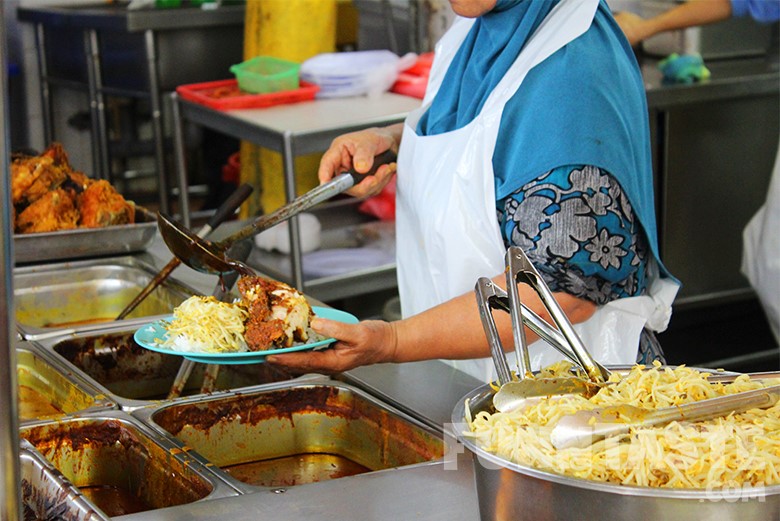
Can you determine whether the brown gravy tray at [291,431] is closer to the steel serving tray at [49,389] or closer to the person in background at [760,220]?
the steel serving tray at [49,389]

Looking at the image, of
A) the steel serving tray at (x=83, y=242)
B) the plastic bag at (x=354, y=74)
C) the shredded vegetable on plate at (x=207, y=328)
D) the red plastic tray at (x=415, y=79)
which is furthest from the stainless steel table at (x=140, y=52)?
the shredded vegetable on plate at (x=207, y=328)

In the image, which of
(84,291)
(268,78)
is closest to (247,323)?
(84,291)

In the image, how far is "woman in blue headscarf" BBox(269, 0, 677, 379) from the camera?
1.62 m

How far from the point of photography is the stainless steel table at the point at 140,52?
535 centimetres

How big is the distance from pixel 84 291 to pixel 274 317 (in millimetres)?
1026

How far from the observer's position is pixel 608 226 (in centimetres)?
164

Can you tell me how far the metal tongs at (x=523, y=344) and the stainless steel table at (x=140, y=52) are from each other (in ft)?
14.7

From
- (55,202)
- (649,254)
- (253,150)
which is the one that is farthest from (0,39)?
(253,150)

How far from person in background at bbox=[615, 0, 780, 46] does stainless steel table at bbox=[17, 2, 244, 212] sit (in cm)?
232

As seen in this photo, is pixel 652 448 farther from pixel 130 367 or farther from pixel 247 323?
pixel 130 367

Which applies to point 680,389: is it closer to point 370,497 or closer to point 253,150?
point 370,497

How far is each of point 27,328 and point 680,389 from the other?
1438mm

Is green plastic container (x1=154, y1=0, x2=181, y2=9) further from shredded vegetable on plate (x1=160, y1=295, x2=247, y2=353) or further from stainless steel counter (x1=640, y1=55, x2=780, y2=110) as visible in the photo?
shredded vegetable on plate (x1=160, y1=295, x2=247, y2=353)

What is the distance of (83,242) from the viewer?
8.11 feet
